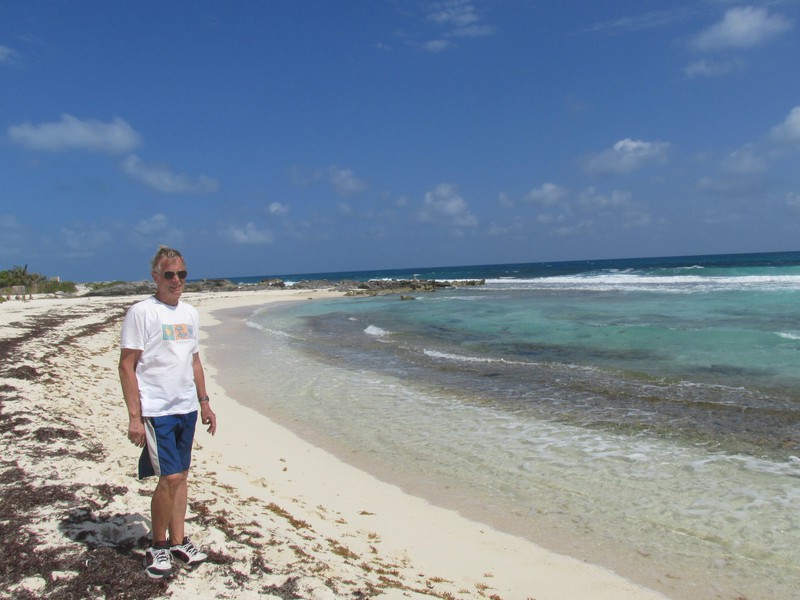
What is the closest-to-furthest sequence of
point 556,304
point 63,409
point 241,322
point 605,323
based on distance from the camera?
point 63,409 → point 605,323 → point 241,322 → point 556,304

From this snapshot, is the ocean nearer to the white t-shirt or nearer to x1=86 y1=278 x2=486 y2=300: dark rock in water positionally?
the white t-shirt

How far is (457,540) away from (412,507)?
84 centimetres

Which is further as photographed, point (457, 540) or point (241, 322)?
point (241, 322)

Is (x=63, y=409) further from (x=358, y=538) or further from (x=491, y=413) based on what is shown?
(x=491, y=413)

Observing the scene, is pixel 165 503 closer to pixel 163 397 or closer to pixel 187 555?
pixel 187 555

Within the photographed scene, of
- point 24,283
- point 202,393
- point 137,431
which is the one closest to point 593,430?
point 202,393

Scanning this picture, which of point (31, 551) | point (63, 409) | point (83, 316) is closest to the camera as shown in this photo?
point (31, 551)

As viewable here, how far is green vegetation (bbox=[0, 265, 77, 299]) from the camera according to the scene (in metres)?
40.3

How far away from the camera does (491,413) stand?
29.8 ft

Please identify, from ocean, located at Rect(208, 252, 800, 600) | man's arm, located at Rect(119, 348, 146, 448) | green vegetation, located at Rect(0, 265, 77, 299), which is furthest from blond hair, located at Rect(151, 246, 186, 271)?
green vegetation, located at Rect(0, 265, 77, 299)

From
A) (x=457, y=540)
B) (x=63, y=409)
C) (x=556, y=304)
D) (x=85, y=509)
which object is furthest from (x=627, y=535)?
(x=556, y=304)

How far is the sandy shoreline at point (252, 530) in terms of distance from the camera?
3344 mm

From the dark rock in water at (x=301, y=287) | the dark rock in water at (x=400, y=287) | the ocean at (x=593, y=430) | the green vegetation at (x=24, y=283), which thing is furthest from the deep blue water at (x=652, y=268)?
the green vegetation at (x=24, y=283)

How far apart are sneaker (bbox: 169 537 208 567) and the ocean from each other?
2.92 meters
